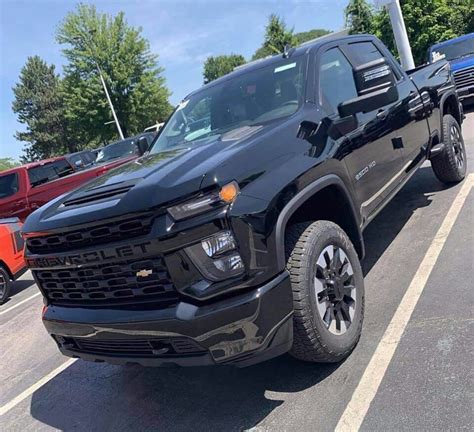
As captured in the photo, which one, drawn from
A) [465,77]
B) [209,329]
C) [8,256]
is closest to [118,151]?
[8,256]

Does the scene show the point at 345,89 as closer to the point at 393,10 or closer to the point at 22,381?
the point at 22,381

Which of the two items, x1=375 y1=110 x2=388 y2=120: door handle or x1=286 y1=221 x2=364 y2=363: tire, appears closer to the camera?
x1=286 y1=221 x2=364 y2=363: tire

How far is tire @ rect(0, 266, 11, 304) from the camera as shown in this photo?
284 inches

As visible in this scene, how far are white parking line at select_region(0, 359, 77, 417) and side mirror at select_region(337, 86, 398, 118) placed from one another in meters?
2.95

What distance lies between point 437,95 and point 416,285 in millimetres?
2698

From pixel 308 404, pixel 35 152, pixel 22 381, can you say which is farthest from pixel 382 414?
pixel 35 152

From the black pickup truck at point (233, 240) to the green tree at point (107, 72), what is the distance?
35429 mm

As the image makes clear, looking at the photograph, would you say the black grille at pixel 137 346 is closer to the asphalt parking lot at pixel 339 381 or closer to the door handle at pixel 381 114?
the asphalt parking lot at pixel 339 381

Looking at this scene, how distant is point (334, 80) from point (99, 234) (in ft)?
7.56

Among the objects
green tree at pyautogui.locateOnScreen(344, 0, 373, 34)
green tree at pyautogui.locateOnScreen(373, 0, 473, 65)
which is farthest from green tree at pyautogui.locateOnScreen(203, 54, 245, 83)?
green tree at pyautogui.locateOnScreen(373, 0, 473, 65)

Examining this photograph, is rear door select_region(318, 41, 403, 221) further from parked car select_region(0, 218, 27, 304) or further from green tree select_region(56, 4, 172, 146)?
green tree select_region(56, 4, 172, 146)

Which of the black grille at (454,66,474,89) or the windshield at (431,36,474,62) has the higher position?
the windshield at (431,36,474,62)

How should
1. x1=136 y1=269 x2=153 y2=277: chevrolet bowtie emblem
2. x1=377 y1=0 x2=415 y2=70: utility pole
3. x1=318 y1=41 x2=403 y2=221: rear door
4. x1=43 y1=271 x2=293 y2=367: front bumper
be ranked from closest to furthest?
1. x1=43 y1=271 x2=293 y2=367: front bumper
2. x1=136 y1=269 x2=153 y2=277: chevrolet bowtie emblem
3. x1=318 y1=41 x2=403 y2=221: rear door
4. x1=377 y1=0 x2=415 y2=70: utility pole

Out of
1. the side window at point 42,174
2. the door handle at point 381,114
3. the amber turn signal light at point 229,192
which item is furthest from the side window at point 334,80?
the side window at point 42,174
